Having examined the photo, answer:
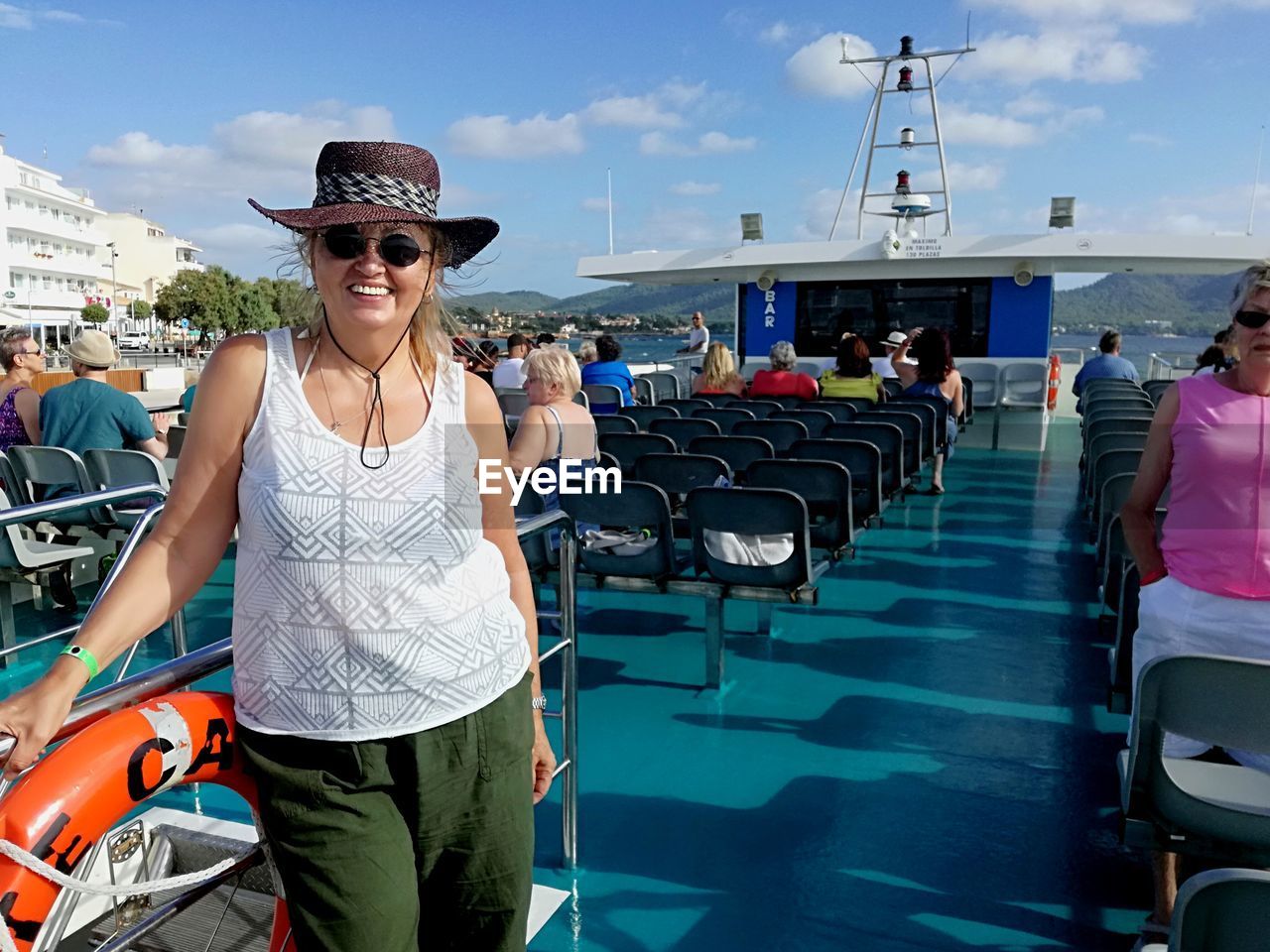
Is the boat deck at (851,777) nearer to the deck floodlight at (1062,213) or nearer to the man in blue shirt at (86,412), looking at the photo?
the man in blue shirt at (86,412)

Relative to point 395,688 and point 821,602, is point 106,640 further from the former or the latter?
point 821,602

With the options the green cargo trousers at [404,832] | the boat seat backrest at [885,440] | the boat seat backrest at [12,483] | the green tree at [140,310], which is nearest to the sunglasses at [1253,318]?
the green cargo trousers at [404,832]

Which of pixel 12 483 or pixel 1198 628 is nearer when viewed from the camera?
pixel 1198 628

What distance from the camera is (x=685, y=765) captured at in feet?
11.9

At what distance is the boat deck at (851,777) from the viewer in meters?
2.72

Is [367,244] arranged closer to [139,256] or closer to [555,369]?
[555,369]

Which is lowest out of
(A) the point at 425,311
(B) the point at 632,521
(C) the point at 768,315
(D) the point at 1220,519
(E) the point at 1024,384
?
(E) the point at 1024,384

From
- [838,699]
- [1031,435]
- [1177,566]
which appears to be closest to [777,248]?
[1031,435]

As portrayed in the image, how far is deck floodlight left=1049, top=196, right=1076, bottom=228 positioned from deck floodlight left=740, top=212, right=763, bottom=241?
3626 mm

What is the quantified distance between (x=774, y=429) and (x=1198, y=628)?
13.3 feet

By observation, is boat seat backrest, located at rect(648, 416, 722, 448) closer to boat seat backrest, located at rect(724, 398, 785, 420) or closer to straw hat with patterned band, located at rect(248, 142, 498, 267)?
boat seat backrest, located at rect(724, 398, 785, 420)

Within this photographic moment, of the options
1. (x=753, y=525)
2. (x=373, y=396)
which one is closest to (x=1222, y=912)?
(x=373, y=396)

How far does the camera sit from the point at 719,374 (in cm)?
913

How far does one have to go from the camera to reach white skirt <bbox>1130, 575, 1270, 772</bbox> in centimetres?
232
